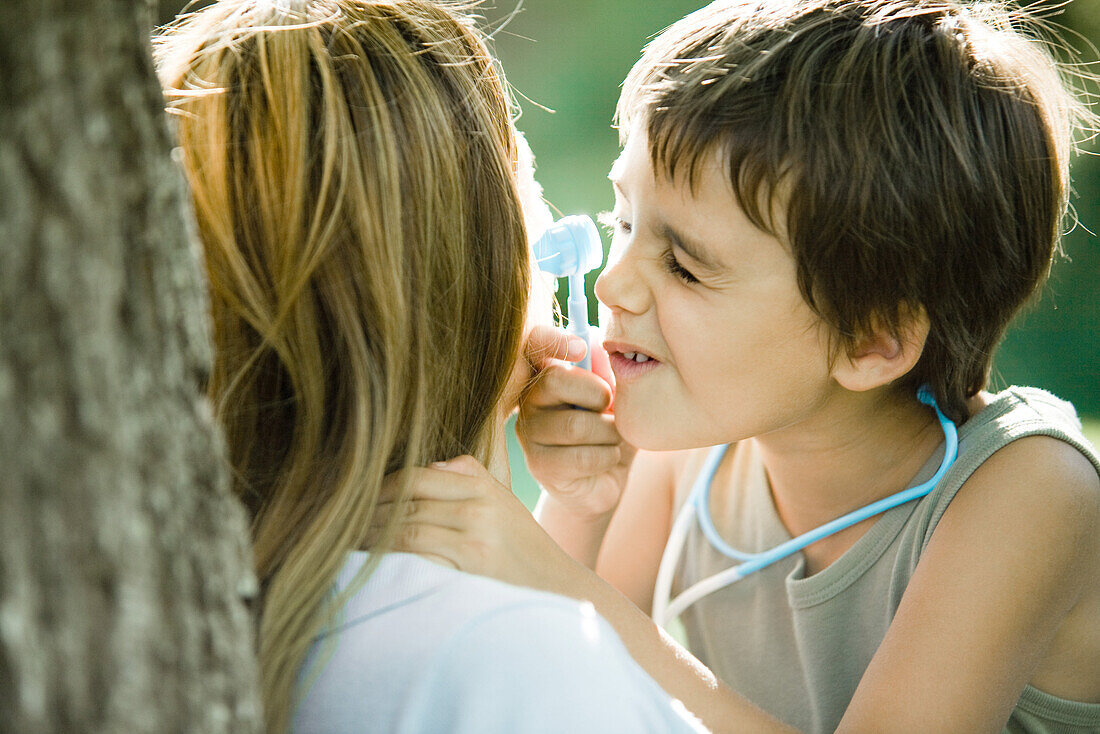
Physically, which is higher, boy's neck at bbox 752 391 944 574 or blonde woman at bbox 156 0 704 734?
blonde woman at bbox 156 0 704 734

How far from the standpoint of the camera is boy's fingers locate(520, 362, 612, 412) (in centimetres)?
129

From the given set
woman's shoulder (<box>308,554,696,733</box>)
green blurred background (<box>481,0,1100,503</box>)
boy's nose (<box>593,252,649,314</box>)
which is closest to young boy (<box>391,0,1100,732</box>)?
boy's nose (<box>593,252,649,314</box>)

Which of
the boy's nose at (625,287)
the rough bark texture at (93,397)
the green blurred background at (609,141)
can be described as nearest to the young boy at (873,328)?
→ the boy's nose at (625,287)

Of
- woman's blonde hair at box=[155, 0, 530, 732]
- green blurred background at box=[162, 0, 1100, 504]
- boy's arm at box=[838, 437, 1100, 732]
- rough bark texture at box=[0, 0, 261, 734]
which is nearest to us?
rough bark texture at box=[0, 0, 261, 734]

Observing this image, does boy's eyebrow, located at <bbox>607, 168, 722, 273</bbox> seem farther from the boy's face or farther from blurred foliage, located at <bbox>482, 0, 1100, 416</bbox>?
blurred foliage, located at <bbox>482, 0, 1100, 416</bbox>

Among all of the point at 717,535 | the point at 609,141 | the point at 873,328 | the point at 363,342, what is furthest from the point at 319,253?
the point at 609,141

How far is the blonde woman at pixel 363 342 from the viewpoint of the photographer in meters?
0.70

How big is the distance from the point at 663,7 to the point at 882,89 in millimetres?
3144

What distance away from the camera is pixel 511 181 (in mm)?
1021

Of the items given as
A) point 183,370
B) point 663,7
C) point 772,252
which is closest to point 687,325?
point 772,252

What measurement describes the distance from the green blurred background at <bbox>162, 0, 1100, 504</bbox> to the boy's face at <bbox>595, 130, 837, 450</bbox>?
218 cm

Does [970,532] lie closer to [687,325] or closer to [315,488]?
[687,325]

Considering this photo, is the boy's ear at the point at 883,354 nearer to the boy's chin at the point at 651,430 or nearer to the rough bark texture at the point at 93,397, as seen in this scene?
the boy's chin at the point at 651,430

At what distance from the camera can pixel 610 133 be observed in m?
3.96
